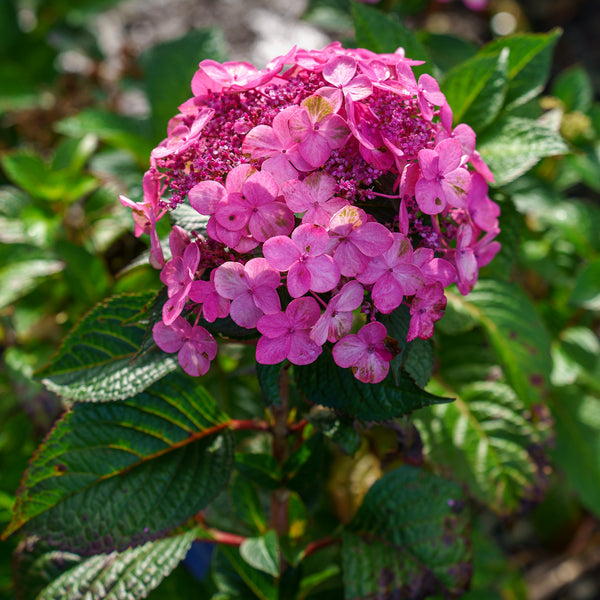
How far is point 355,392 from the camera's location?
0.72 m

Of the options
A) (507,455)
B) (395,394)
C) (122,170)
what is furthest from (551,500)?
(122,170)

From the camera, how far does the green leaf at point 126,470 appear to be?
2.69ft

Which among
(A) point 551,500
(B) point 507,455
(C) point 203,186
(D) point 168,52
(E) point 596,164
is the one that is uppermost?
(C) point 203,186

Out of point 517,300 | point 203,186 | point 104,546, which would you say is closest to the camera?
point 203,186

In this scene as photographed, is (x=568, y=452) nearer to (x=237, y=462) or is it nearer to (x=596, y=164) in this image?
(x=596, y=164)

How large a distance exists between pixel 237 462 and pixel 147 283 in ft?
1.87

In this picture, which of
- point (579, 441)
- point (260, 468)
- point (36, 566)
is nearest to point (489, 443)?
A: point (579, 441)

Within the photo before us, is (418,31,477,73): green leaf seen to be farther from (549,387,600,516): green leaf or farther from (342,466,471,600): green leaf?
(342,466,471,600): green leaf

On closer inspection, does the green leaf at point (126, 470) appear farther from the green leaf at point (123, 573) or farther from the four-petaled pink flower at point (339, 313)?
the four-petaled pink flower at point (339, 313)

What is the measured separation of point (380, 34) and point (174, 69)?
0.68 meters

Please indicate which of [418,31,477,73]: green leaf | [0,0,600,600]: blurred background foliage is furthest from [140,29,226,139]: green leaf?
[418,31,477,73]: green leaf

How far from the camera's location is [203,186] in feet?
2.03

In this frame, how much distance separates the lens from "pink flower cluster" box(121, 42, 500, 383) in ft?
2.00

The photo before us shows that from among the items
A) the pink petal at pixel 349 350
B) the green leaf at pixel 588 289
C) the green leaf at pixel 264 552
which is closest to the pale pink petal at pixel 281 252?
the pink petal at pixel 349 350
